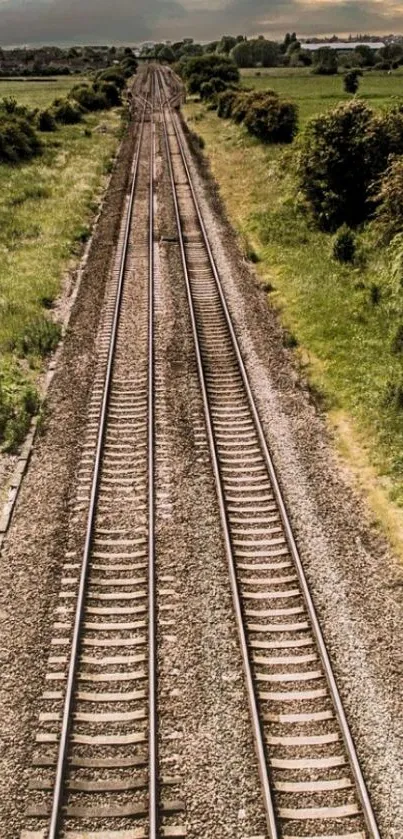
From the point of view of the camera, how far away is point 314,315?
22141 millimetres

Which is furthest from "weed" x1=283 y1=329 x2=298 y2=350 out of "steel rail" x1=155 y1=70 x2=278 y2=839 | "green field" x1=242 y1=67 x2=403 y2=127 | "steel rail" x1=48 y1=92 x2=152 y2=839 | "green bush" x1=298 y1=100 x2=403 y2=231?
"green field" x1=242 y1=67 x2=403 y2=127

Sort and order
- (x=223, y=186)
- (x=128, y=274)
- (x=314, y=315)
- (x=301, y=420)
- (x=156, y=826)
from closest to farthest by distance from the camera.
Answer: (x=156, y=826), (x=301, y=420), (x=314, y=315), (x=128, y=274), (x=223, y=186)

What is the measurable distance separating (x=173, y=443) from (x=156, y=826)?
8921 millimetres

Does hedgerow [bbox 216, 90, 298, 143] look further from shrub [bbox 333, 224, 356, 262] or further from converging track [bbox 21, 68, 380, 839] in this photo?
converging track [bbox 21, 68, 380, 839]

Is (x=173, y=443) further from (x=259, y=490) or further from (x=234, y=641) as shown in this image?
(x=234, y=641)

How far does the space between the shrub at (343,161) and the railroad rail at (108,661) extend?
17.2m

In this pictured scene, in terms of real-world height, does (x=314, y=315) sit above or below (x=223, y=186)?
below

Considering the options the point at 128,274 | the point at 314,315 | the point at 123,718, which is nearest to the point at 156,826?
the point at 123,718

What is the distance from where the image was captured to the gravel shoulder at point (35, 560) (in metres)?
9.05

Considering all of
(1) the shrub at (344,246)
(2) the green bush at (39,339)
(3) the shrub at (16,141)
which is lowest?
(2) the green bush at (39,339)

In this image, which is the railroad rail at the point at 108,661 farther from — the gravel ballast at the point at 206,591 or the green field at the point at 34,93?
the green field at the point at 34,93

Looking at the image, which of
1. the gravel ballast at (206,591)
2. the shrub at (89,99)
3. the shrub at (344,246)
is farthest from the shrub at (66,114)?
the gravel ballast at (206,591)

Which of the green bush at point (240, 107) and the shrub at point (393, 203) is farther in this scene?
the green bush at point (240, 107)

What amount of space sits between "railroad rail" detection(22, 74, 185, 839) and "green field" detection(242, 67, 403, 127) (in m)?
60.0
